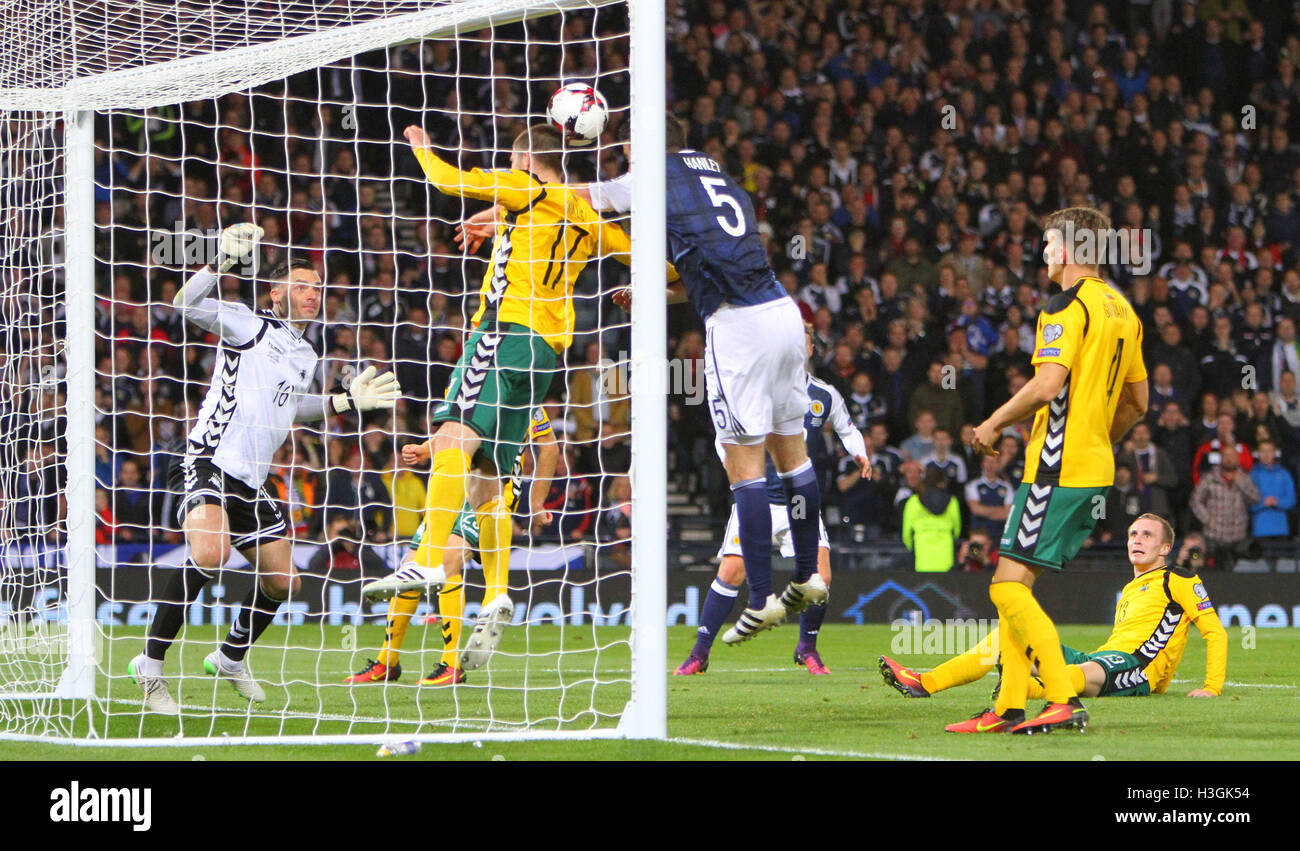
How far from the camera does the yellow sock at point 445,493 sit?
6977 mm

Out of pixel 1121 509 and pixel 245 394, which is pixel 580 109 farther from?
pixel 1121 509

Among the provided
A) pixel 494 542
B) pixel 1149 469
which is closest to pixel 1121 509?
pixel 1149 469

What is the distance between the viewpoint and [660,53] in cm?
584

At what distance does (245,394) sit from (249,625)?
995mm

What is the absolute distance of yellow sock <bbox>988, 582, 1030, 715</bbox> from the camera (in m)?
6.00

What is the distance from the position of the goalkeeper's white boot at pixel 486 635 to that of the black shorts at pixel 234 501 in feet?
3.18

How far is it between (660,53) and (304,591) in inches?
338

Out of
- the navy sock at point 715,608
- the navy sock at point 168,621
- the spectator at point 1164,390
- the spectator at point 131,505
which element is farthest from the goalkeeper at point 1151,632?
the spectator at point 1164,390

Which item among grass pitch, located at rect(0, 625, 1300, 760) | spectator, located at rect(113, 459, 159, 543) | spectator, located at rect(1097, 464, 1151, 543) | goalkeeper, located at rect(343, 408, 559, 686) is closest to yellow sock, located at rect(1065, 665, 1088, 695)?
grass pitch, located at rect(0, 625, 1300, 760)

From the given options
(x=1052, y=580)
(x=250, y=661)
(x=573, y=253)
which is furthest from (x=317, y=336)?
(x=573, y=253)

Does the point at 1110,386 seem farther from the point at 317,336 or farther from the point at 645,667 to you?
the point at 317,336

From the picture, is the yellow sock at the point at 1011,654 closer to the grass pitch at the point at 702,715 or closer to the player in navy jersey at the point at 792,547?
the grass pitch at the point at 702,715

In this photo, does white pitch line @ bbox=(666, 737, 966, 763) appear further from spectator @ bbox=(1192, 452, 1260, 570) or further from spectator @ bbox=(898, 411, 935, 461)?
spectator @ bbox=(1192, 452, 1260, 570)

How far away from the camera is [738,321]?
7.18m
